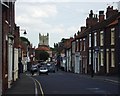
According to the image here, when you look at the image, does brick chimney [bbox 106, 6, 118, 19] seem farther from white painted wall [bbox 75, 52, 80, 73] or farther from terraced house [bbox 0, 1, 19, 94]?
terraced house [bbox 0, 1, 19, 94]

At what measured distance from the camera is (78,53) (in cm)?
7800

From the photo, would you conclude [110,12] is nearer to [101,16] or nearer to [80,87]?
[101,16]

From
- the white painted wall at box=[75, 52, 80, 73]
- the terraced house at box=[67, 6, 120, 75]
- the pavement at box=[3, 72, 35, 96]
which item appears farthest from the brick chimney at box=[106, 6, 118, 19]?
the pavement at box=[3, 72, 35, 96]

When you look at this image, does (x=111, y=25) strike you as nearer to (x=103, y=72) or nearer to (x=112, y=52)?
(x=112, y=52)

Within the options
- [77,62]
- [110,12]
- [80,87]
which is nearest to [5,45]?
[80,87]

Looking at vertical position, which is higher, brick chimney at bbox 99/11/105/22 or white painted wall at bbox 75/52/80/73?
brick chimney at bbox 99/11/105/22

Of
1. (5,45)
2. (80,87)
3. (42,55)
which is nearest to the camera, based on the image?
(5,45)

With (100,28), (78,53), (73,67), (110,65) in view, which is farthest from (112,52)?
(73,67)

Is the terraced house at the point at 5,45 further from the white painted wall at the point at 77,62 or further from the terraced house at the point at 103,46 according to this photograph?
the white painted wall at the point at 77,62

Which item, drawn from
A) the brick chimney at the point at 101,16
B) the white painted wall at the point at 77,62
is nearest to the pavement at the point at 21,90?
the brick chimney at the point at 101,16

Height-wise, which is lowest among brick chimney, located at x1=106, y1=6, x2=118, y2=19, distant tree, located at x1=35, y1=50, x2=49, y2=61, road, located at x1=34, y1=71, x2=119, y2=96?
road, located at x1=34, y1=71, x2=119, y2=96

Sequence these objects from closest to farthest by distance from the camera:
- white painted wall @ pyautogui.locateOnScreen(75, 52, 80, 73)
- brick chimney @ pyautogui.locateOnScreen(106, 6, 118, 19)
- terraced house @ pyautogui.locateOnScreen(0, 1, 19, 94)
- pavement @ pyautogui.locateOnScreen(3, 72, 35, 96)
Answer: terraced house @ pyautogui.locateOnScreen(0, 1, 19, 94)
pavement @ pyautogui.locateOnScreen(3, 72, 35, 96)
brick chimney @ pyautogui.locateOnScreen(106, 6, 118, 19)
white painted wall @ pyautogui.locateOnScreen(75, 52, 80, 73)

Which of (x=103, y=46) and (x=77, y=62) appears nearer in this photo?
(x=103, y=46)

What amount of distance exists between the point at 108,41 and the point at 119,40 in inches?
236
